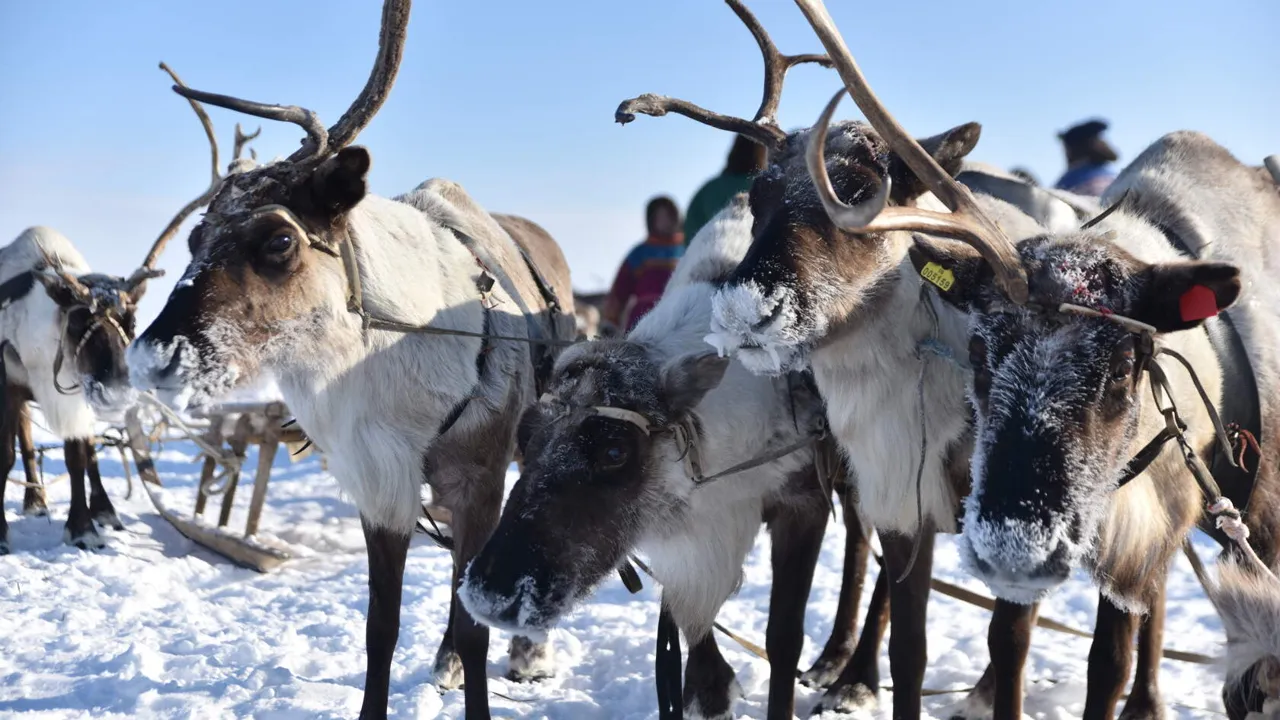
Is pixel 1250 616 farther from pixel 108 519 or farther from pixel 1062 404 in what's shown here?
pixel 108 519

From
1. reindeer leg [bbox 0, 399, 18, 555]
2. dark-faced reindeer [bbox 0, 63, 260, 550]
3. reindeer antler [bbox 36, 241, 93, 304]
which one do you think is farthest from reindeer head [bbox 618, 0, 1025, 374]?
reindeer leg [bbox 0, 399, 18, 555]

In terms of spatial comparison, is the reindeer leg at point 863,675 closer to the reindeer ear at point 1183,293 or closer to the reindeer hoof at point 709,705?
the reindeer hoof at point 709,705

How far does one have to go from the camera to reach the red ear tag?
8.18ft

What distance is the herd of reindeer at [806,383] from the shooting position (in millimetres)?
2576

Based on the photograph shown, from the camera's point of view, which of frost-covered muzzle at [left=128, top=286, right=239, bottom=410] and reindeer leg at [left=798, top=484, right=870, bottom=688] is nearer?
frost-covered muzzle at [left=128, top=286, right=239, bottom=410]

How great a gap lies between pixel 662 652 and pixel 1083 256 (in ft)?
6.60

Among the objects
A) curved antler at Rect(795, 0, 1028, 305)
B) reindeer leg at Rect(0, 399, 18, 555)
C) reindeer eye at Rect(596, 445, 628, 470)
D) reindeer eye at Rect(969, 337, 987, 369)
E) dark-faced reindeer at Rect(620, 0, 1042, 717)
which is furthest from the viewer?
reindeer leg at Rect(0, 399, 18, 555)

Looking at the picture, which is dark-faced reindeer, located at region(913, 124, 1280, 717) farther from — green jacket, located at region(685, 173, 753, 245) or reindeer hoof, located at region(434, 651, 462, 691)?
reindeer hoof, located at region(434, 651, 462, 691)

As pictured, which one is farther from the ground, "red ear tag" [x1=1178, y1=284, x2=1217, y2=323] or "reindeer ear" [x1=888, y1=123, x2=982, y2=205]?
"reindeer ear" [x1=888, y1=123, x2=982, y2=205]

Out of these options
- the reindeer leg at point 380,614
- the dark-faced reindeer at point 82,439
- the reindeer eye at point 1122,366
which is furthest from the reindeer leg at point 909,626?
the dark-faced reindeer at point 82,439

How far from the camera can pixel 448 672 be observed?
15.8ft

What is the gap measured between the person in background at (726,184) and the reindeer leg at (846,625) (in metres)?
1.77

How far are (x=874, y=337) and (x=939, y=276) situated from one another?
44cm

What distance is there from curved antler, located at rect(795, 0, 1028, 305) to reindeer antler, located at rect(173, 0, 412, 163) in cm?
145
